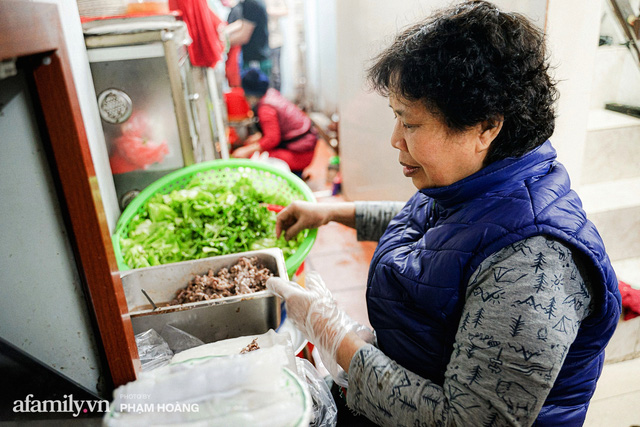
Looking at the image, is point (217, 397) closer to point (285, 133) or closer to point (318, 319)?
point (318, 319)

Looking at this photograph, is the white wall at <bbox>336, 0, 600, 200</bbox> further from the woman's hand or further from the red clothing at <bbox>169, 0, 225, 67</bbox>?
the red clothing at <bbox>169, 0, 225, 67</bbox>

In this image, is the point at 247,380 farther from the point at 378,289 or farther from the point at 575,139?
the point at 575,139

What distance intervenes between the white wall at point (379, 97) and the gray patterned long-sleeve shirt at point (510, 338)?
796 millimetres

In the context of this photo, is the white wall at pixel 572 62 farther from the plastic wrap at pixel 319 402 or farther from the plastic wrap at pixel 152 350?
the plastic wrap at pixel 152 350

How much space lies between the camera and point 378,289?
1215 mm

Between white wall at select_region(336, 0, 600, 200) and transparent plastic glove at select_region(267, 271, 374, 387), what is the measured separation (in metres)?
0.73

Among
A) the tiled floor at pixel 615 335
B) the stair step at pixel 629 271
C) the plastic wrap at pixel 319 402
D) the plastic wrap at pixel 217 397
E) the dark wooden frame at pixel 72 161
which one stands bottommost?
the tiled floor at pixel 615 335

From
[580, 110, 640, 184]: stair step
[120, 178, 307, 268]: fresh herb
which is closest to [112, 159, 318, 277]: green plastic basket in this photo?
[120, 178, 307, 268]: fresh herb

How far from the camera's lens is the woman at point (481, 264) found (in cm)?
91

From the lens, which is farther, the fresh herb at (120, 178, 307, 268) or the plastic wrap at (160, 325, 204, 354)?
the fresh herb at (120, 178, 307, 268)

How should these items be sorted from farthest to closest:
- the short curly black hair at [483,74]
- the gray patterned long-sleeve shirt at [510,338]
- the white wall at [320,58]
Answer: the white wall at [320,58], the short curly black hair at [483,74], the gray patterned long-sleeve shirt at [510,338]

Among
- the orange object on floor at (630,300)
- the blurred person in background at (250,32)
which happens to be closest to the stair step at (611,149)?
the orange object on floor at (630,300)

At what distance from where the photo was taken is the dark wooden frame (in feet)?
1.64

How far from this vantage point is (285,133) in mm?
4699
